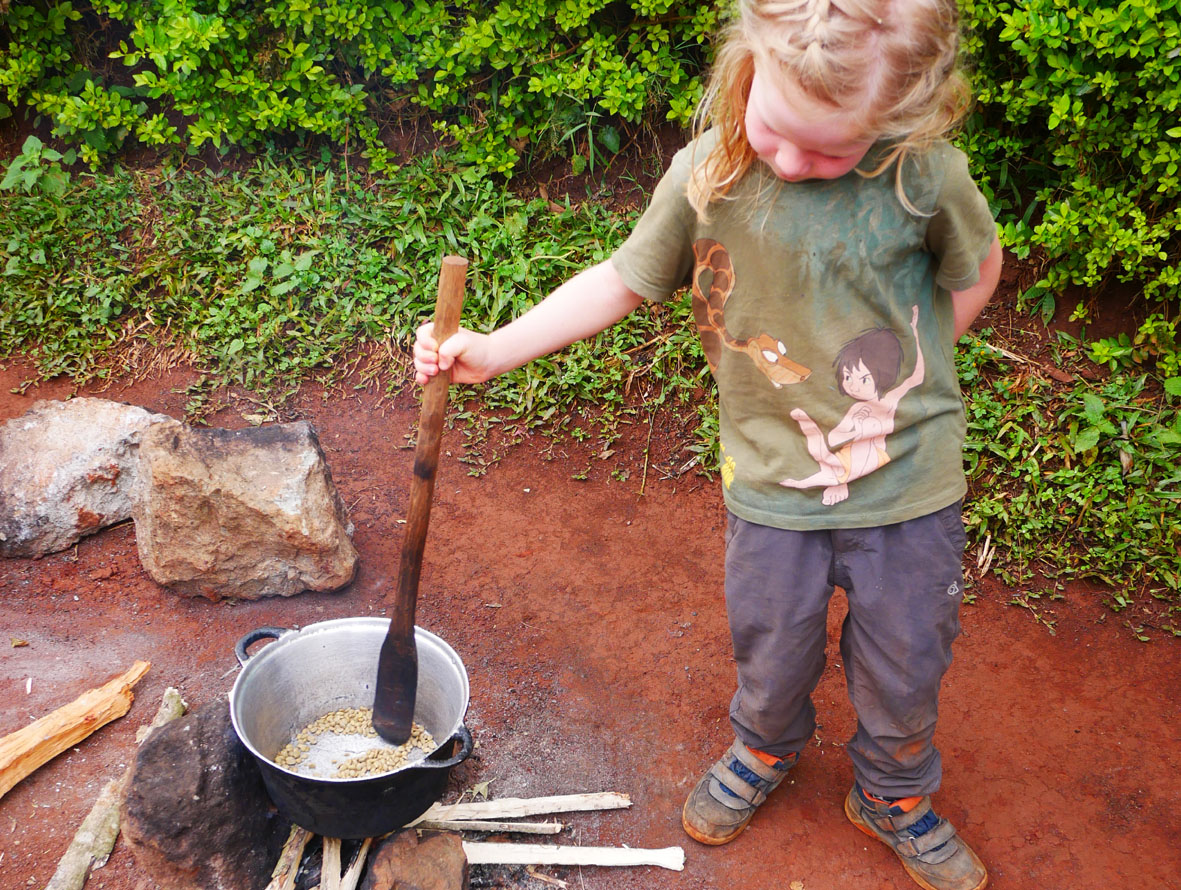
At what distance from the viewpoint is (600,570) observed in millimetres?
3506

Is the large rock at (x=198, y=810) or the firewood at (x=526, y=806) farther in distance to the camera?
the firewood at (x=526, y=806)

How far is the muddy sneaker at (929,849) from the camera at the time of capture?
7.91 ft

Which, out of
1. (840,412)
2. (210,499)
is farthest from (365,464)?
(840,412)

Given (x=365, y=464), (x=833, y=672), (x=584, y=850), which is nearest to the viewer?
(x=584, y=850)

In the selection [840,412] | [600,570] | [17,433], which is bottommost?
[600,570]

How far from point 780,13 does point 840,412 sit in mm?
821

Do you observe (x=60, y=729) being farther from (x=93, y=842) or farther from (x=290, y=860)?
(x=290, y=860)

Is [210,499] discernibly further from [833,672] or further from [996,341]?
[996,341]

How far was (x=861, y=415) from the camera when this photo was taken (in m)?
2.01

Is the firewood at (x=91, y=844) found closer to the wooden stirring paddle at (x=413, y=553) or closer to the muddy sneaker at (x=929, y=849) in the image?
the wooden stirring paddle at (x=413, y=553)

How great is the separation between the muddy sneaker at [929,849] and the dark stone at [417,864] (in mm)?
1125

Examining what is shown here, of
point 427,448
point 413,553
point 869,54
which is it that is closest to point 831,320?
point 869,54

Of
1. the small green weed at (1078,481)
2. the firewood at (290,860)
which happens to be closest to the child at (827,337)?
the firewood at (290,860)

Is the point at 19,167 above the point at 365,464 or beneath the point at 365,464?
above
